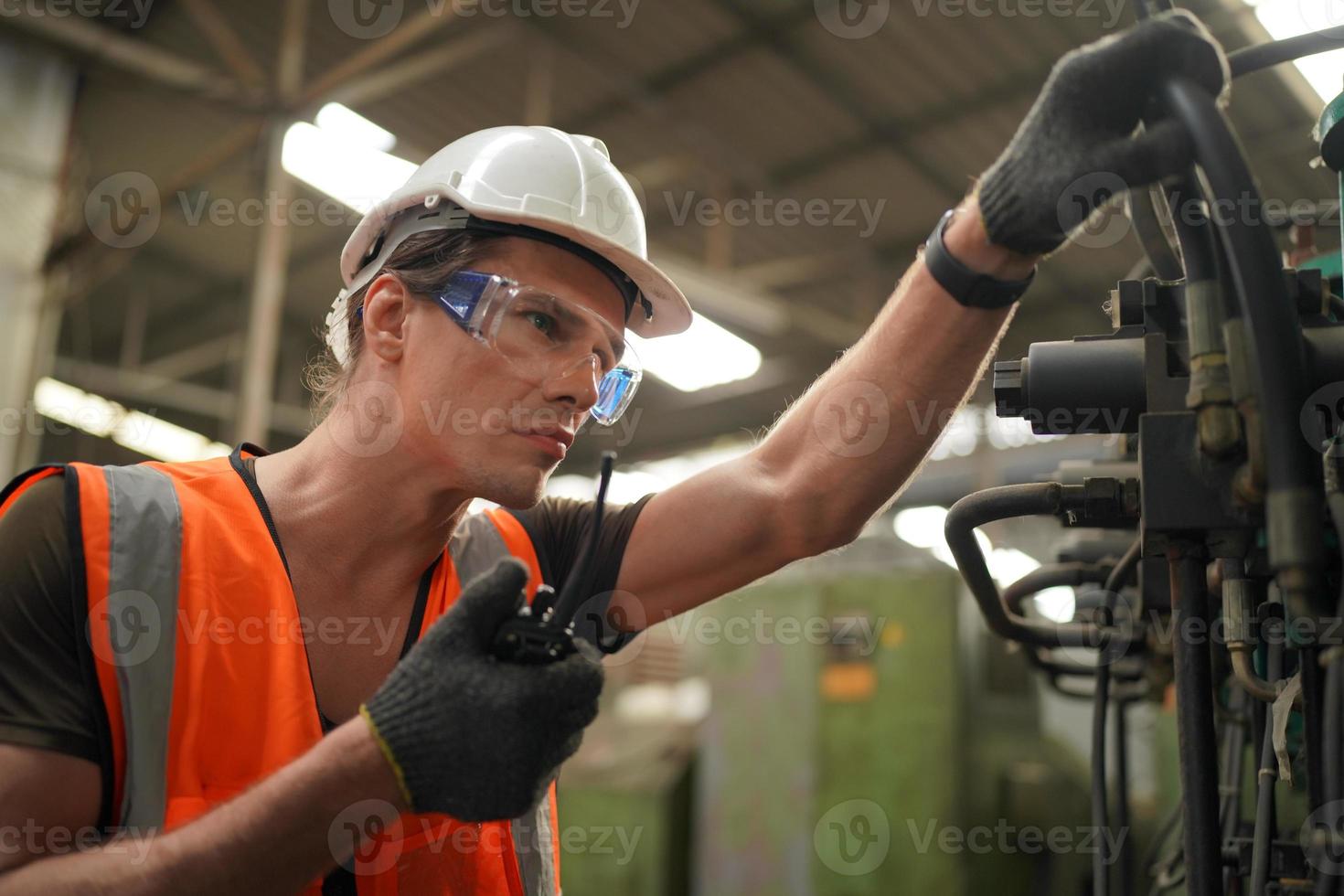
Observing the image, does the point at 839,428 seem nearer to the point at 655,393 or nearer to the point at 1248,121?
the point at 1248,121

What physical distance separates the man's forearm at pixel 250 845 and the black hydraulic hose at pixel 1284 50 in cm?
104

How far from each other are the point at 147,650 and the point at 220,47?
439 centimetres

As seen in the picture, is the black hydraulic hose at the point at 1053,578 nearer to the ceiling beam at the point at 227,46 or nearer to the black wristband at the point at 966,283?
the black wristband at the point at 966,283

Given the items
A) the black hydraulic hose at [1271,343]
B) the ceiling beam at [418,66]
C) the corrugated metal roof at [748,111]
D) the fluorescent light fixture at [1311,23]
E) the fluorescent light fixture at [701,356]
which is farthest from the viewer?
the fluorescent light fixture at [701,356]

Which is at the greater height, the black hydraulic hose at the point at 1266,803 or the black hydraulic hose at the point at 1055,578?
the black hydraulic hose at the point at 1055,578

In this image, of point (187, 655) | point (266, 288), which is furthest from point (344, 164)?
point (187, 655)

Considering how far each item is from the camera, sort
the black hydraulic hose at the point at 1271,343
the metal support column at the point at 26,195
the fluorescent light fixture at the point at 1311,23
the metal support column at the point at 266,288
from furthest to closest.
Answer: the metal support column at the point at 26,195
the metal support column at the point at 266,288
the fluorescent light fixture at the point at 1311,23
the black hydraulic hose at the point at 1271,343

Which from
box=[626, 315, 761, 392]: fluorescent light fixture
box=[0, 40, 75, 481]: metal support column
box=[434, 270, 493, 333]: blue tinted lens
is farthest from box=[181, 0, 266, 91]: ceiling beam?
box=[434, 270, 493, 333]: blue tinted lens

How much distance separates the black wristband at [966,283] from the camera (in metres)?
1.08

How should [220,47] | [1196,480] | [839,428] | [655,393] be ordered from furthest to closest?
[655,393] → [220,47] → [839,428] → [1196,480]

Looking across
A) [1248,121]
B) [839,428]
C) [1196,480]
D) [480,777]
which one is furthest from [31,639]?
[1248,121]

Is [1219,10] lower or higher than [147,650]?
higher

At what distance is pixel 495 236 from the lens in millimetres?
1426

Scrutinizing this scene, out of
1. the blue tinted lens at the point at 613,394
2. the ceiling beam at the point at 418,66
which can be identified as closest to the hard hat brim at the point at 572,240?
the blue tinted lens at the point at 613,394
